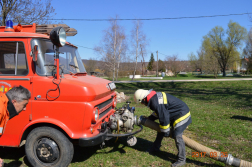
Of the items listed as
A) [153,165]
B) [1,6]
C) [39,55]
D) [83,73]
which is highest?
[1,6]

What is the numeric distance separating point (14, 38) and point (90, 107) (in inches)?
83.5

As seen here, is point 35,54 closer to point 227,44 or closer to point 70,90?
point 70,90

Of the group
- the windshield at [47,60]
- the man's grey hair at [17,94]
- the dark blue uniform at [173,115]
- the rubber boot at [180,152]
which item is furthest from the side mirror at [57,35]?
the rubber boot at [180,152]

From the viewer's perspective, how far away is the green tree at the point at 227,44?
157ft

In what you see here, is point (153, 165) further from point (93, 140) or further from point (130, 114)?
point (93, 140)

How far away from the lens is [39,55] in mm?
3980

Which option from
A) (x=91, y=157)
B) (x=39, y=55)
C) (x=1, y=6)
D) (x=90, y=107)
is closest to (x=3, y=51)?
(x=39, y=55)

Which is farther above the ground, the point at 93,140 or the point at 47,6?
the point at 47,6

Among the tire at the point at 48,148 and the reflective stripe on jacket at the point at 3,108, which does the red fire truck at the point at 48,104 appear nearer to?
the tire at the point at 48,148

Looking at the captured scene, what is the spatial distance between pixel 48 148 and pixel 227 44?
5230 cm

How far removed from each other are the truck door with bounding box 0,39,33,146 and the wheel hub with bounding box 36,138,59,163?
48cm

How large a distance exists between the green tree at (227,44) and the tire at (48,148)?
49820 millimetres

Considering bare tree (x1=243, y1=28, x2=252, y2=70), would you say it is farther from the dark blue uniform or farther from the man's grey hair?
the man's grey hair

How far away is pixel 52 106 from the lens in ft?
12.3
